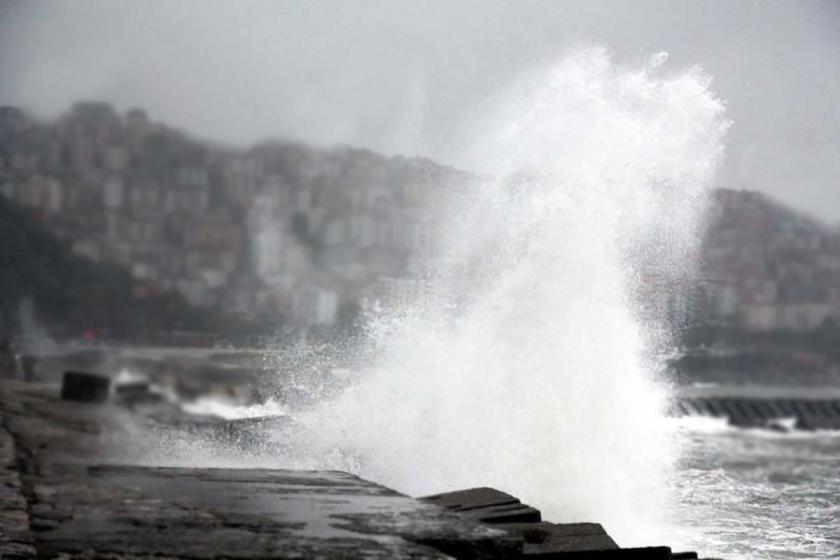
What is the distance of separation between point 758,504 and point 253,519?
5150mm

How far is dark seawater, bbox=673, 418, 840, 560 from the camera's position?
19.7 feet

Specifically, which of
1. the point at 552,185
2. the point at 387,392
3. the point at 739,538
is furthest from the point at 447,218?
the point at 739,538

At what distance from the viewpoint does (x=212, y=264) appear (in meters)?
10.5

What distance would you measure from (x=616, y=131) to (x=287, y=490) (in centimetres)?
650

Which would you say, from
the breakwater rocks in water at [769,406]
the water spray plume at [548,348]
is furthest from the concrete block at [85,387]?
the breakwater rocks in water at [769,406]

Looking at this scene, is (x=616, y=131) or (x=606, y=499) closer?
(x=606, y=499)

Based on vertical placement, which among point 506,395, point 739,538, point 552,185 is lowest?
point 739,538

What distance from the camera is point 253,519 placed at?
169 inches

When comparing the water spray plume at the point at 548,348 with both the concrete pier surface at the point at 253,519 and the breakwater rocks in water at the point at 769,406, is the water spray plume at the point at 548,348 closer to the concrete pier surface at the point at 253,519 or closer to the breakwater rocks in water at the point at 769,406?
the concrete pier surface at the point at 253,519

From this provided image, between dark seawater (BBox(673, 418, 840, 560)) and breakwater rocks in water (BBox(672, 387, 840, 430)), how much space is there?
10.4m

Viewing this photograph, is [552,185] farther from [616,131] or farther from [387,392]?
[387,392]

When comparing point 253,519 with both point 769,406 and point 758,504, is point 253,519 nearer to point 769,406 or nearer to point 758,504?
point 758,504

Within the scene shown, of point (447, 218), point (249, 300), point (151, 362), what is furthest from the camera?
point (447, 218)

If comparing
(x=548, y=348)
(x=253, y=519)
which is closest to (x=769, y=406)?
(x=548, y=348)
